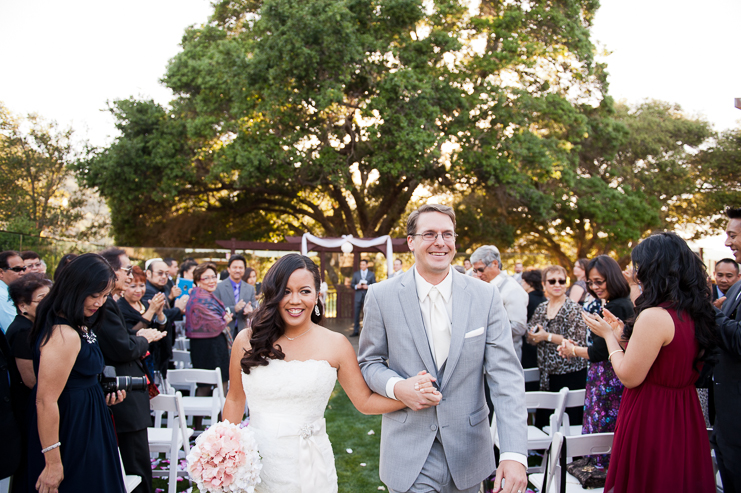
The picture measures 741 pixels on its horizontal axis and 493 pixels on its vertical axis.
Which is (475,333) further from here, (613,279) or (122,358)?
(122,358)

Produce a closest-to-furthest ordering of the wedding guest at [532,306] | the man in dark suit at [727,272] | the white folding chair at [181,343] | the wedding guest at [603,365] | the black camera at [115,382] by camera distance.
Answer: the black camera at [115,382]
the wedding guest at [603,365]
the man in dark suit at [727,272]
the wedding guest at [532,306]
the white folding chair at [181,343]

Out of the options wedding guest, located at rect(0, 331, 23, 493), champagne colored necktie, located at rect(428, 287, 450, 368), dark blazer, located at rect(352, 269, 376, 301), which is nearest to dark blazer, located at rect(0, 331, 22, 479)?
wedding guest, located at rect(0, 331, 23, 493)

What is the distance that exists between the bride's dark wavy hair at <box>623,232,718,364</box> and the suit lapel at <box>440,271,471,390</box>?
0.98m

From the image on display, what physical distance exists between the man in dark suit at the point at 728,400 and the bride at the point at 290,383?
1771mm

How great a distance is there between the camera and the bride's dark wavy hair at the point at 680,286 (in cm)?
246

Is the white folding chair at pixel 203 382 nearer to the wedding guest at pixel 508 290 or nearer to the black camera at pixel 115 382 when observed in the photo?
the black camera at pixel 115 382

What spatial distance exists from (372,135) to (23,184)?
13.9 m

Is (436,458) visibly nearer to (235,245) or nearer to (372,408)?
(372,408)

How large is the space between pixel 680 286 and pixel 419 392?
4.91 ft

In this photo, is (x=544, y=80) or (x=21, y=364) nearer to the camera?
(x=21, y=364)

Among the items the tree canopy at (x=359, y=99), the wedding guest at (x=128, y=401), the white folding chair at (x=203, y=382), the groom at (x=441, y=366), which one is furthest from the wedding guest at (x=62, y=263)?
the tree canopy at (x=359, y=99)

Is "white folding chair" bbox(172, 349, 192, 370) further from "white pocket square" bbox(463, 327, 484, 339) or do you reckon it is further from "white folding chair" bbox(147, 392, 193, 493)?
"white pocket square" bbox(463, 327, 484, 339)

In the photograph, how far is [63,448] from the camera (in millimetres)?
2629

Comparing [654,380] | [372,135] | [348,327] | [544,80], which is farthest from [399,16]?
[654,380]
